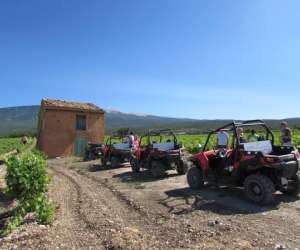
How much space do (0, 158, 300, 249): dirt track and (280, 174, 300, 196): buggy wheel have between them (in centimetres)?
36

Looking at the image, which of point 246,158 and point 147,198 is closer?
point 246,158

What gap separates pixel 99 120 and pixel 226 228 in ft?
84.9

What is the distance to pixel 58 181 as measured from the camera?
14109 mm

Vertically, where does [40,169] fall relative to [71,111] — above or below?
below

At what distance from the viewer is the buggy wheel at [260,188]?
806cm

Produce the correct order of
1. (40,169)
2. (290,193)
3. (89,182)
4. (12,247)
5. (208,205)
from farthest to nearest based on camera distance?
(89,182) < (40,169) < (290,193) < (208,205) < (12,247)

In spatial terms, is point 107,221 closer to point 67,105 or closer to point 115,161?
point 115,161

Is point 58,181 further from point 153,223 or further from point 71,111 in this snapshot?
point 71,111

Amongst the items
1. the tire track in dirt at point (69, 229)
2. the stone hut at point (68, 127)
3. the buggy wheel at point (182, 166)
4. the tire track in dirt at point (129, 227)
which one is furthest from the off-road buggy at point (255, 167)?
the stone hut at point (68, 127)

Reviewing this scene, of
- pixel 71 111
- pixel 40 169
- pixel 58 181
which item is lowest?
pixel 58 181

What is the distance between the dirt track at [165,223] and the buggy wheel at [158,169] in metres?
3.07

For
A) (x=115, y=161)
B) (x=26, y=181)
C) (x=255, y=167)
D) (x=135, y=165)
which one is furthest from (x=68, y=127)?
(x=255, y=167)

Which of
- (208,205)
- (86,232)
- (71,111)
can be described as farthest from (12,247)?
(71,111)

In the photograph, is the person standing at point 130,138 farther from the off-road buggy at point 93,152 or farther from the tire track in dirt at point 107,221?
the tire track in dirt at point 107,221
